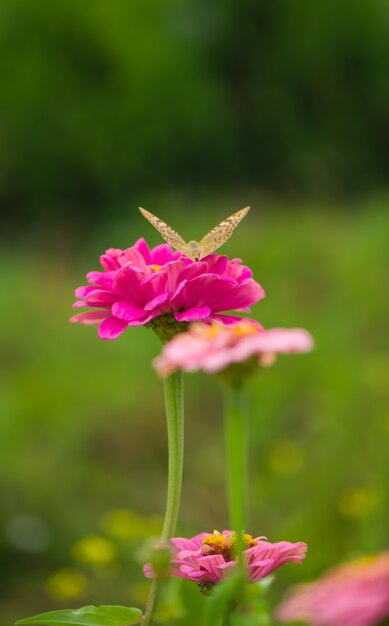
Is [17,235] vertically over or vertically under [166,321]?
over

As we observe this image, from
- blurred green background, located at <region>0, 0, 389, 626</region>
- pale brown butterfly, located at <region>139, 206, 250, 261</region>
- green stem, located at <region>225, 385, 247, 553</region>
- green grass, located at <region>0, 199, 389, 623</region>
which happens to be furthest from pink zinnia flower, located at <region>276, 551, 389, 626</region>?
green grass, located at <region>0, 199, 389, 623</region>

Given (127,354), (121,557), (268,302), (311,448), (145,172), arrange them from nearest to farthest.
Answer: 1. (121,557)
2. (311,448)
3. (127,354)
4. (268,302)
5. (145,172)

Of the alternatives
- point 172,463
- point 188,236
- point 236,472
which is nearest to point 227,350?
point 236,472

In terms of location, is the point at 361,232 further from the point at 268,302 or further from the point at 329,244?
the point at 268,302

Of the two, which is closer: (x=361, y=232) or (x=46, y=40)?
(x=361, y=232)

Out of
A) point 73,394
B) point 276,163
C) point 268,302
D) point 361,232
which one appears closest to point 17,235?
point 276,163

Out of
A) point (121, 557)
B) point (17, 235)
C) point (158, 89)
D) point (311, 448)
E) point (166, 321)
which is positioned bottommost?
point (166, 321)

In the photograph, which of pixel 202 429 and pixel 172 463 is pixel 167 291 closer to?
pixel 172 463

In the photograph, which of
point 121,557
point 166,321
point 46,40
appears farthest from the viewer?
point 46,40
